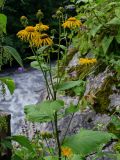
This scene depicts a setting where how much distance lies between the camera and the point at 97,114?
11.2ft

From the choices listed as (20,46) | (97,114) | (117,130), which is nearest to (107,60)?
(97,114)

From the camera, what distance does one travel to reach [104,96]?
3.51 metres

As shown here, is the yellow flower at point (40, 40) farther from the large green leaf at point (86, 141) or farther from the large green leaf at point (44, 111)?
the large green leaf at point (86, 141)

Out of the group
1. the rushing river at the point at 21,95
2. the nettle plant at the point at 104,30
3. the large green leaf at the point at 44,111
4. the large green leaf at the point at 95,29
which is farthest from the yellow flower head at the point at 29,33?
the rushing river at the point at 21,95

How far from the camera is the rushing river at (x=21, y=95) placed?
682cm

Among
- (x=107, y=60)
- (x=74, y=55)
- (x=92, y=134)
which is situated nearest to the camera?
(x=92, y=134)

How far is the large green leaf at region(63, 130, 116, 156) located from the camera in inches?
72.2

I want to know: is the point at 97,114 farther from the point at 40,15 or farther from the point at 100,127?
the point at 40,15

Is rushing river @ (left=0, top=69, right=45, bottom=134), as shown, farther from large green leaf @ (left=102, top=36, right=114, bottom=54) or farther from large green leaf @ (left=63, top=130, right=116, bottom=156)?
large green leaf @ (left=63, top=130, right=116, bottom=156)

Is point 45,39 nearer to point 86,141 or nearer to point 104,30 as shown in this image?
point 86,141

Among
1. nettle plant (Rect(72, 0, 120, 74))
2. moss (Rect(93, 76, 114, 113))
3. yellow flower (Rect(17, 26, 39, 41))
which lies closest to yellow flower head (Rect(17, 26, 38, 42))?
yellow flower (Rect(17, 26, 39, 41))

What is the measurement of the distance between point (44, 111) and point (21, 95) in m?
6.03

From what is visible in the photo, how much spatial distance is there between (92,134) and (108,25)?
2207 mm

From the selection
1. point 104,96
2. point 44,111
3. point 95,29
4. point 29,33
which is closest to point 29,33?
point 29,33
